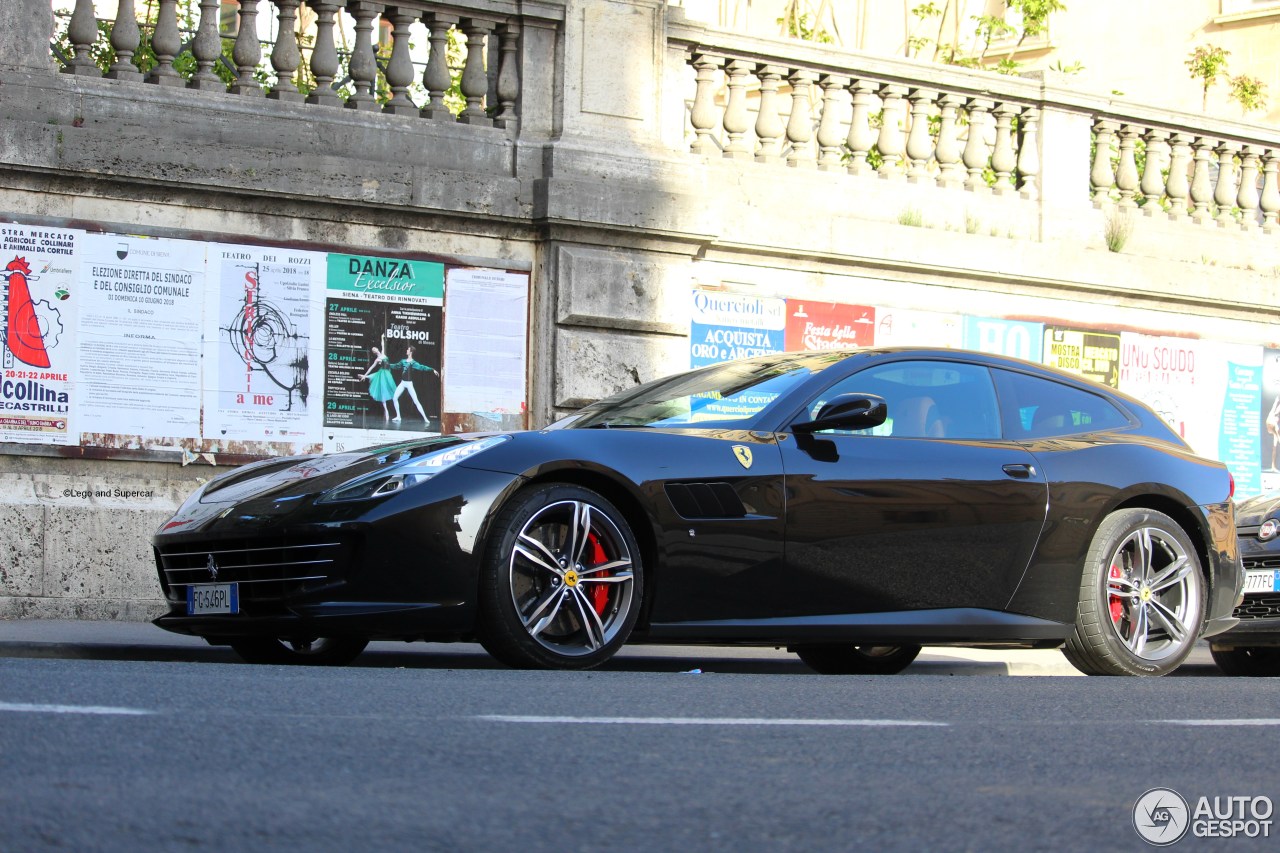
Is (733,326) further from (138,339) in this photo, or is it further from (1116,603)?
(1116,603)

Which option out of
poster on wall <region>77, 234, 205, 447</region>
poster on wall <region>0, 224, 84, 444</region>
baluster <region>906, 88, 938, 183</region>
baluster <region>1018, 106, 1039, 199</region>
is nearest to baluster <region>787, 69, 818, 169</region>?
baluster <region>906, 88, 938, 183</region>

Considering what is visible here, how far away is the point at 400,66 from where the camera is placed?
11992 millimetres

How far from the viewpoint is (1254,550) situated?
9.44 meters

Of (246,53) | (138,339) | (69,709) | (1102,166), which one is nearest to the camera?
(69,709)

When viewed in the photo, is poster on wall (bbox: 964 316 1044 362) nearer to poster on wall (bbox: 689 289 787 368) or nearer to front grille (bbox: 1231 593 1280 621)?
poster on wall (bbox: 689 289 787 368)

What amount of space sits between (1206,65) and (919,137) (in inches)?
501

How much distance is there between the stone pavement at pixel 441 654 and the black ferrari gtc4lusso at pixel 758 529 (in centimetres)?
72

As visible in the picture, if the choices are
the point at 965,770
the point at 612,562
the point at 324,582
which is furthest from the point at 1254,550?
the point at 965,770

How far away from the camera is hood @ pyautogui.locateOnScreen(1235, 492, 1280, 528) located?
958 centimetres

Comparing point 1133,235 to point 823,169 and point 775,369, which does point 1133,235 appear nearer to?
point 823,169

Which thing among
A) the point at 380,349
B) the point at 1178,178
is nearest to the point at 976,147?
the point at 1178,178

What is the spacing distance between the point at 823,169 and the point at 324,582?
8.10 m

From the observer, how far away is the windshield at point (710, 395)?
7152 millimetres

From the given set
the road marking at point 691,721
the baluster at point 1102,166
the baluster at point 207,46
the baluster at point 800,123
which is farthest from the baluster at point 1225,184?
the road marking at point 691,721
